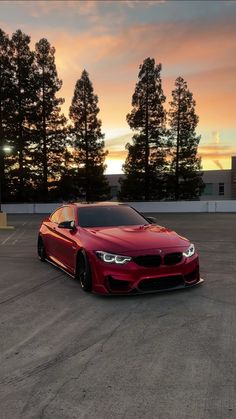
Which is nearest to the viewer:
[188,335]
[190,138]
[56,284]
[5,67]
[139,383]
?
[139,383]

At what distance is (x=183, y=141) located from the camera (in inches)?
1921

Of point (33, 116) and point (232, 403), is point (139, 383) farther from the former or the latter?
point (33, 116)

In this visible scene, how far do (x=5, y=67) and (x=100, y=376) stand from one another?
4620cm

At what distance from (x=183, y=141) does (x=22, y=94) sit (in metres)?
18.4

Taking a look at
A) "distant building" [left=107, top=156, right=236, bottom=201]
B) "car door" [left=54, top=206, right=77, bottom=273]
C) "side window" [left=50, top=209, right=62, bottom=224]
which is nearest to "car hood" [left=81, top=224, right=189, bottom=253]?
"car door" [left=54, top=206, right=77, bottom=273]

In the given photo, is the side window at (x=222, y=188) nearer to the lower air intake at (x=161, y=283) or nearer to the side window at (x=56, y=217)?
the side window at (x=56, y=217)

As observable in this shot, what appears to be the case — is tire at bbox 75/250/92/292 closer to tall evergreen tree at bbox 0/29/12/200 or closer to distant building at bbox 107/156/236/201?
tall evergreen tree at bbox 0/29/12/200

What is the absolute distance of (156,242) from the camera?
6.90m

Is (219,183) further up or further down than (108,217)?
further up

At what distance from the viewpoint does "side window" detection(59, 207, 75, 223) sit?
880 centimetres

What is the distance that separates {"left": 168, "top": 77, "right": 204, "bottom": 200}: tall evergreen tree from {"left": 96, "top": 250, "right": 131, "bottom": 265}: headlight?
42.8m

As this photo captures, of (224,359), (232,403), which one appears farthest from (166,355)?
(232,403)

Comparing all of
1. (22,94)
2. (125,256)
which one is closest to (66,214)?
(125,256)

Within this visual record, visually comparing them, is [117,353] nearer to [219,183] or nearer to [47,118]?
[47,118]
